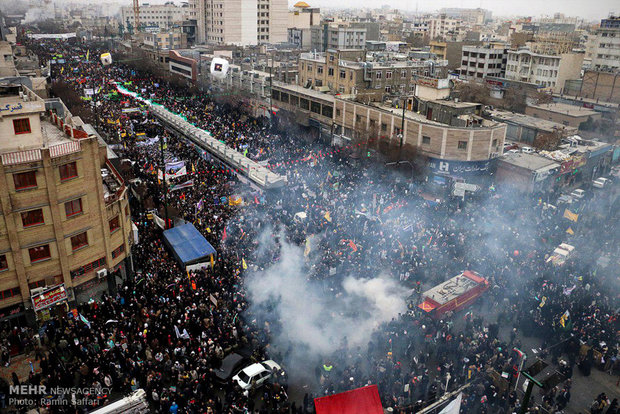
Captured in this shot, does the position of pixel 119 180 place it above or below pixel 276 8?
below

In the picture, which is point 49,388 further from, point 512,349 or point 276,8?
point 276,8

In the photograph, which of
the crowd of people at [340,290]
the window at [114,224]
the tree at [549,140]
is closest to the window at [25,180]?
the window at [114,224]

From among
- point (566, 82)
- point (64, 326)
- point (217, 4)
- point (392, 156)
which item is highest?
point (217, 4)

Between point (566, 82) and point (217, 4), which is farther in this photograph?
point (217, 4)

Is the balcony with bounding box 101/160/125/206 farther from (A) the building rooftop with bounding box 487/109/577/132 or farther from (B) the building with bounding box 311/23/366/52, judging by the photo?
(B) the building with bounding box 311/23/366/52

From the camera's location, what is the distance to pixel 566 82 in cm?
6469

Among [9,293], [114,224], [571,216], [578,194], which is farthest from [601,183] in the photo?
[9,293]

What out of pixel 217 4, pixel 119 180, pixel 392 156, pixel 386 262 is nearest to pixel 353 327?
pixel 386 262

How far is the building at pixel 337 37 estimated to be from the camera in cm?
9350

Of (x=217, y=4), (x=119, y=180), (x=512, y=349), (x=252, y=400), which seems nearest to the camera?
(x=252, y=400)

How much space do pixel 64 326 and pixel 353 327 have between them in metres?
11.9

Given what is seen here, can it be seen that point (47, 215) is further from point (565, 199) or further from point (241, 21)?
point (241, 21)

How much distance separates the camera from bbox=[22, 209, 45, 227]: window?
17.8 meters

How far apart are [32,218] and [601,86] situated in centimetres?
6600
